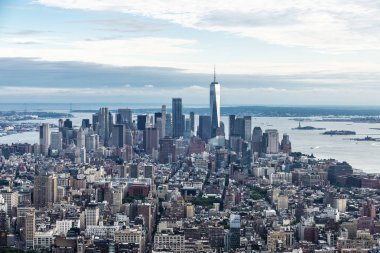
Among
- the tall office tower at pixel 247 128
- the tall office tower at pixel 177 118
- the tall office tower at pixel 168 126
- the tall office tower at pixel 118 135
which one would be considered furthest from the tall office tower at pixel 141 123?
the tall office tower at pixel 247 128

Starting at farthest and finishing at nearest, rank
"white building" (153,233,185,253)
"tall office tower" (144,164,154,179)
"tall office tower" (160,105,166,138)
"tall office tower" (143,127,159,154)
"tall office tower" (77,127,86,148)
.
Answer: "tall office tower" (160,105,166,138) < "tall office tower" (77,127,86,148) < "tall office tower" (143,127,159,154) < "tall office tower" (144,164,154,179) < "white building" (153,233,185,253)

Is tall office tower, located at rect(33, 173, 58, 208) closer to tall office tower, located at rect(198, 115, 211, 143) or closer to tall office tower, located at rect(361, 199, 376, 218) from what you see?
tall office tower, located at rect(361, 199, 376, 218)

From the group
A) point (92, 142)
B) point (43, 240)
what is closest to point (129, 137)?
point (92, 142)

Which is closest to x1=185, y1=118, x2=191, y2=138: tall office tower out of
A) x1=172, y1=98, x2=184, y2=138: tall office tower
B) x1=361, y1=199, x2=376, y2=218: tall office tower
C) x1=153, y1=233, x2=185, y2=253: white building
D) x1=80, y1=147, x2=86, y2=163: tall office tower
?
x1=172, y1=98, x2=184, y2=138: tall office tower

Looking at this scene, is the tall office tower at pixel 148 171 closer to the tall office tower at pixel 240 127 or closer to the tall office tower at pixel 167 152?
the tall office tower at pixel 167 152

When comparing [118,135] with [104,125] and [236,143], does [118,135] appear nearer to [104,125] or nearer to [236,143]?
[104,125]

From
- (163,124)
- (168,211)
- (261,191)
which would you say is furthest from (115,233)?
(163,124)
